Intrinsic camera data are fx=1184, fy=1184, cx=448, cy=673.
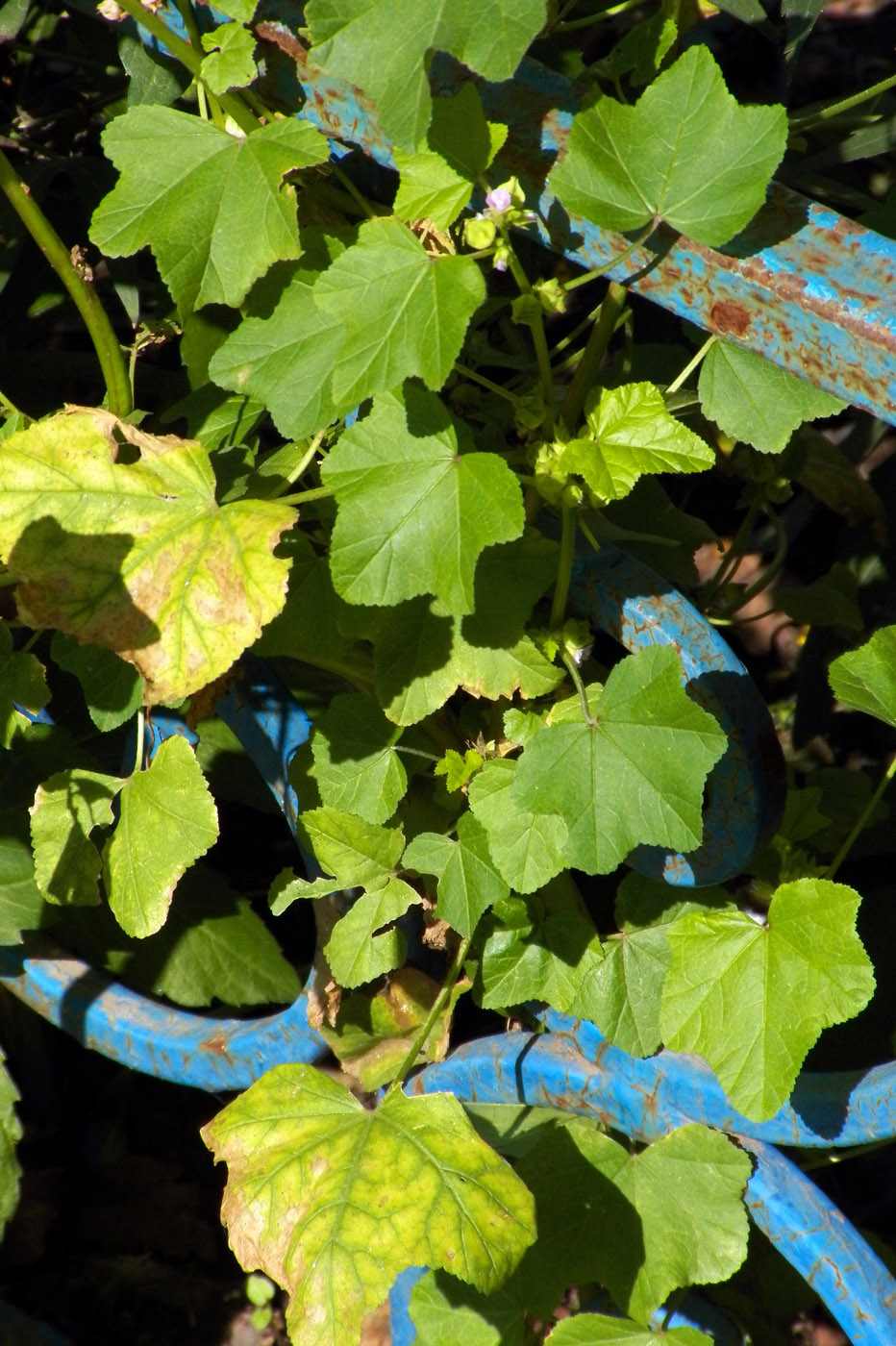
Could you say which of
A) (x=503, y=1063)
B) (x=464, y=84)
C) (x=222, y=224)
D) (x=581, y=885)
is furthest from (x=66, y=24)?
(x=503, y=1063)

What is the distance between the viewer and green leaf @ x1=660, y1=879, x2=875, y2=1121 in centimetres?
100

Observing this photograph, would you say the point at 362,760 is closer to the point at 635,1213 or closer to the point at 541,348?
the point at 541,348

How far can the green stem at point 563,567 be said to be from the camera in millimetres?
1050

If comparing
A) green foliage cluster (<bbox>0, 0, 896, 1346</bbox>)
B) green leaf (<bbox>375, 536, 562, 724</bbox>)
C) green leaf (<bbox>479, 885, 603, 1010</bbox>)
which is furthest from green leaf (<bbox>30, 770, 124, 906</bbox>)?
green leaf (<bbox>479, 885, 603, 1010</bbox>)

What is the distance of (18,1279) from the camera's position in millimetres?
2281

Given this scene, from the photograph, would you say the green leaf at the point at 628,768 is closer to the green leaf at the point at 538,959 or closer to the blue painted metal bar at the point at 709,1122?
the green leaf at the point at 538,959

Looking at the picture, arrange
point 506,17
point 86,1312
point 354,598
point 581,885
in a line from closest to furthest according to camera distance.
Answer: point 506,17
point 354,598
point 581,885
point 86,1312

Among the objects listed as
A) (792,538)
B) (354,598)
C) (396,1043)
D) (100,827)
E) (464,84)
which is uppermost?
(464,84)

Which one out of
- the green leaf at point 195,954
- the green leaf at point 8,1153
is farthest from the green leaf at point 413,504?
the green leaf at point 8,1153

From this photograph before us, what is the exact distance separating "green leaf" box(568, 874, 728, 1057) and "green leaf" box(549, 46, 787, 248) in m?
0.74

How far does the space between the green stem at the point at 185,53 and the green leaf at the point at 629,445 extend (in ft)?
1.30

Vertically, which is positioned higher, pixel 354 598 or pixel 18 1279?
pixel 354 598

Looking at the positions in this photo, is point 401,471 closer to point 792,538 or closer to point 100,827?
point 100,827

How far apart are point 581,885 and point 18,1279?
4.94 ft
